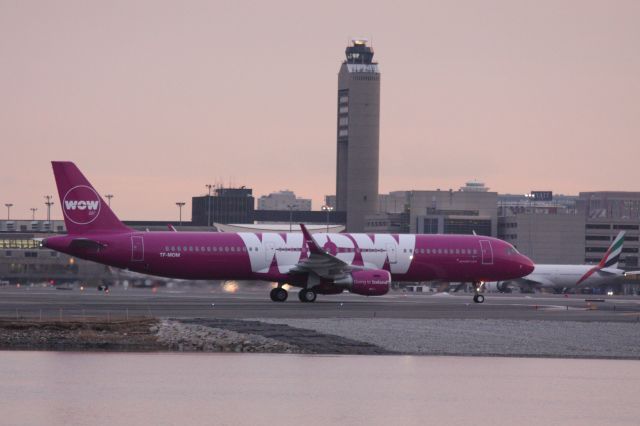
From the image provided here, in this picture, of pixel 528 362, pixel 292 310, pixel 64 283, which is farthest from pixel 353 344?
pixel 64 283

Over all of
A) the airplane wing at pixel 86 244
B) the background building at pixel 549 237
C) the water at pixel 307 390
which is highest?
the background building at pixel 549 237

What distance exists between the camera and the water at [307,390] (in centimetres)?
2370

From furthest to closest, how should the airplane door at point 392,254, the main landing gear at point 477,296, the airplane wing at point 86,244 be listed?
the main landing gear at point 477,296 → the airplane door at point 392,254 → the airplane wing at point 86,244

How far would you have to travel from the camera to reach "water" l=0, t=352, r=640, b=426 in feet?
77.8

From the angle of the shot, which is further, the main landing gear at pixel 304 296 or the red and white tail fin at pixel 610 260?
the red and white tail fin at pixel 610 260

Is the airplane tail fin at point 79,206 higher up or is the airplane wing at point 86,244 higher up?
the airplane tail fin at point 79,206

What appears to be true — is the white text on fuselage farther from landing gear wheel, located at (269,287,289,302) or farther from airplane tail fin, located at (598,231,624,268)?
airplane tail fin, located at (598,231,624,268)

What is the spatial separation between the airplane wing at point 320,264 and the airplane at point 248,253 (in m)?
0.04

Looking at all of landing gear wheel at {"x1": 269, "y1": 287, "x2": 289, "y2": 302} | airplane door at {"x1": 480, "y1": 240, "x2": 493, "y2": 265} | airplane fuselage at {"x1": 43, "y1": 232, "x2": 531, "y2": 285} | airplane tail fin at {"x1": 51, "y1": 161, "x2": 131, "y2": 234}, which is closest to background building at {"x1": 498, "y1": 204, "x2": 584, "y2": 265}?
airplane door at {"x1": 480, "y1": 240, "x2": 493, "y2": 265}

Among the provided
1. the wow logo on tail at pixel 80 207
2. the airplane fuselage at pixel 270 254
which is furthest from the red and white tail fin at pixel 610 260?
the wow logo on tail at pixel 80 207

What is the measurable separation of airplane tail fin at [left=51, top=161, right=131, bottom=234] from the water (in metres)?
28.4

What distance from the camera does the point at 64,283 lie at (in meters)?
87.7

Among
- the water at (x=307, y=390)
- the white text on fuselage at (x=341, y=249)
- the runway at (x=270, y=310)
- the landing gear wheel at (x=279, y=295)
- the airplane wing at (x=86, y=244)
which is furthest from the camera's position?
the white text on fuselage at (x=341, y=249)

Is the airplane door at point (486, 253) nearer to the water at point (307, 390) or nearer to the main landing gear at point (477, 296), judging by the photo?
the main landing gear at point (477, 296)
